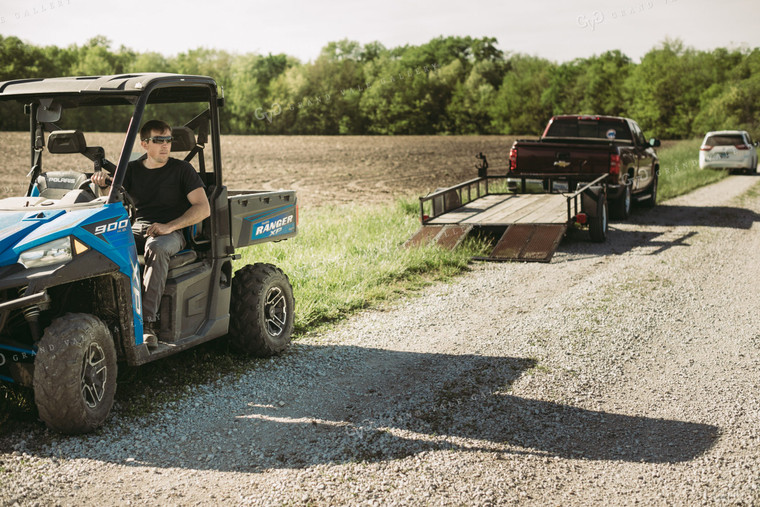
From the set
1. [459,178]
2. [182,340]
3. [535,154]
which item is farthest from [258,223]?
[459,178]

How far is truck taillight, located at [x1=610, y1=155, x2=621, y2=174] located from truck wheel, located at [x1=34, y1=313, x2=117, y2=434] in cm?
1101

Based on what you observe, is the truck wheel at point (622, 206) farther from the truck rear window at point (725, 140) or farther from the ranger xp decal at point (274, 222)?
the truck rear window at point (725, 140)

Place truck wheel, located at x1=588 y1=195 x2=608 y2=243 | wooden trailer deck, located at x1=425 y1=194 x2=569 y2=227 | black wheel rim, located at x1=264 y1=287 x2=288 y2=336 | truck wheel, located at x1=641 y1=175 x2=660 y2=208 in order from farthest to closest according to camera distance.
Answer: truck wheel, located at x1=641 y1=175 x2=660 y2=208 → truck wheel, located at x1=588 y1=195 x2=608 y2=243 → wooden trailer deck, located at x1=425 y1=194 x2=569 y2=227 → black wheel rim, located at x1=264 y1=287 x2=288 y2=336

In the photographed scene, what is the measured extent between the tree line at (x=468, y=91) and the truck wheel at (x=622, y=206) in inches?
2261

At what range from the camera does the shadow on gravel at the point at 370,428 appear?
14.3 feet

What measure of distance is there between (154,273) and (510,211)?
8261mm

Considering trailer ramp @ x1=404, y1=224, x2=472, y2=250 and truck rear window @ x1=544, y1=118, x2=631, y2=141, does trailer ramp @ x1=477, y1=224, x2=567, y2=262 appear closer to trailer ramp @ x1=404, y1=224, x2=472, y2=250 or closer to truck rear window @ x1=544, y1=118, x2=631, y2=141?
trailer ramp @ x1=404, y1=224, x2=472, y2=250

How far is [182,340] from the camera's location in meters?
5.36

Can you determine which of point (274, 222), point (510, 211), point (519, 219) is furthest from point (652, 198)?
point (274, 222)

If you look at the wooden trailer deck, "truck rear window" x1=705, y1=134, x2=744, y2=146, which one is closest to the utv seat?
the wooden trailer deck

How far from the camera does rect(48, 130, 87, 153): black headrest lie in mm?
4637

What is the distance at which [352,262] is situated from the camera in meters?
9.95

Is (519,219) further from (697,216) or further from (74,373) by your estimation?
(74,373)

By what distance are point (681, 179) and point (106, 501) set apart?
22.6m
